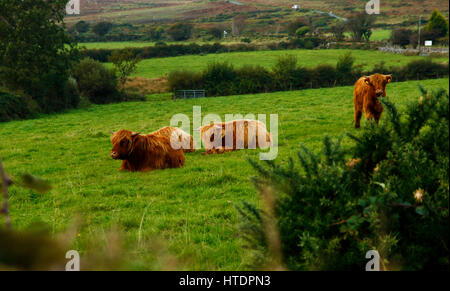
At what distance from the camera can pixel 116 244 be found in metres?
0.85

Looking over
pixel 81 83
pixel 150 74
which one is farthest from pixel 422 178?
pixel 150 74

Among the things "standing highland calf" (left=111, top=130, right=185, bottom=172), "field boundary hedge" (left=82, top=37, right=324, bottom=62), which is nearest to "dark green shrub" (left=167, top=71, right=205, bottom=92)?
"field boundary hedge" (left=82, top=37, right=324, bottom=62)

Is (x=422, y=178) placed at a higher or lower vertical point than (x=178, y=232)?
higher

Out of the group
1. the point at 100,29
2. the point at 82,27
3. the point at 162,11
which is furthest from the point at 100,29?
the point at 162,11

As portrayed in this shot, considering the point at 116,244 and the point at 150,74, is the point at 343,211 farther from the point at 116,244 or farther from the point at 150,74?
the point at 150,74

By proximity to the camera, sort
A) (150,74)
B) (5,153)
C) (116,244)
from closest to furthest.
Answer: (116,244)
(5,153)
(150,74)

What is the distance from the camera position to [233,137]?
12.1 metres

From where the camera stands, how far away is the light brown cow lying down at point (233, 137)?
39.6ft

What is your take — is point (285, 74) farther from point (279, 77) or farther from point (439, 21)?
point (439, 21)

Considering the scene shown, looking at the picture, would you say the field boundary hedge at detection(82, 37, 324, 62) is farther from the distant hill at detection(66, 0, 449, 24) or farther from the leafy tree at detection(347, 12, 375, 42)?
the leafy tree at detection(347, 12, 375, 42)

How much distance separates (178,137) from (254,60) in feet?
158

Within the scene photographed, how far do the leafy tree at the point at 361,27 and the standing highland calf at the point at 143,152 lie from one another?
42.8 metres
